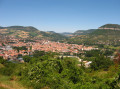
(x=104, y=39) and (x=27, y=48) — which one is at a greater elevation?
(x=104, y=39)

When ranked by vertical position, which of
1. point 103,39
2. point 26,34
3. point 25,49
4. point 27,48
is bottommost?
point 25,49

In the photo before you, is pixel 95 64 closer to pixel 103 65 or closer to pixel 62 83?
pixel 103 65

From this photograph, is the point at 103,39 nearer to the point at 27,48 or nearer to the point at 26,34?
the point at 27,48

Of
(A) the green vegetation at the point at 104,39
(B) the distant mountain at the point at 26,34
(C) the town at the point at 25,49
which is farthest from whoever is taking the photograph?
(B) the distant mountain at the point at 26,34

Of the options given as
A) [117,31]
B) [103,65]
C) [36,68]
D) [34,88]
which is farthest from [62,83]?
[117,31]

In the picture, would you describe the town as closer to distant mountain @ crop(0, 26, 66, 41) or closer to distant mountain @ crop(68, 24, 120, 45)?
distant mountain @ crop(68, 24, 120, 45)

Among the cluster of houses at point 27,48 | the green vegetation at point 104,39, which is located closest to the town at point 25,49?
the cluster of houses at point 27,48

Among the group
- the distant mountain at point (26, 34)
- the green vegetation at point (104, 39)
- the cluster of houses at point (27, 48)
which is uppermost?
the distant mountain at point (26, 34)

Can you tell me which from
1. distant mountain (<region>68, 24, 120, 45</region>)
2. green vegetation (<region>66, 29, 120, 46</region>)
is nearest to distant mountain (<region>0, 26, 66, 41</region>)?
distant mountain (<region>68, 24, 120, 45</region>)

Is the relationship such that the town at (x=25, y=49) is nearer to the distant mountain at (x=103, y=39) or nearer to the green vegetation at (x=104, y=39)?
the green vegetation at (x=104, y=39)

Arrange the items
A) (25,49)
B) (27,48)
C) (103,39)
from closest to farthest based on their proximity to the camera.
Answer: (25,49), (27,48), (103,39)

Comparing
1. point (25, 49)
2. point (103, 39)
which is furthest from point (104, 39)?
point (25, 49)
